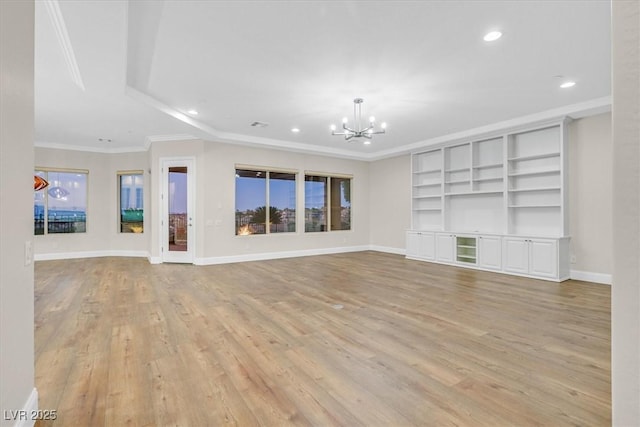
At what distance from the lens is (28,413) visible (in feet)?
5.35

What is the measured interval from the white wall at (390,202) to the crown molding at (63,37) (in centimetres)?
742

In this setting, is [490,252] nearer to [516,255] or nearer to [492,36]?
[516,255]

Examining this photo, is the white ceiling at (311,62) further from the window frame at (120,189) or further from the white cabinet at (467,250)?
the white cabinet at (467,250)

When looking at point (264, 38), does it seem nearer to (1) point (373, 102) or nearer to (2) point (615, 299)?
(1) point (373, 102)

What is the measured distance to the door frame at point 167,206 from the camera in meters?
6.97

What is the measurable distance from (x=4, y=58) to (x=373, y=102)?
4518 mm

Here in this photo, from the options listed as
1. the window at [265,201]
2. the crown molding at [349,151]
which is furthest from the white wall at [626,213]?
the window at [265,201]

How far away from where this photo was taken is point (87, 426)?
171 centimetres

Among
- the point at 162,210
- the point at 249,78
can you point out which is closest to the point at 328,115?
the point at 249,78

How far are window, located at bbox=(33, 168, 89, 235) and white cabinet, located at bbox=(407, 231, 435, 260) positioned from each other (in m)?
8.69

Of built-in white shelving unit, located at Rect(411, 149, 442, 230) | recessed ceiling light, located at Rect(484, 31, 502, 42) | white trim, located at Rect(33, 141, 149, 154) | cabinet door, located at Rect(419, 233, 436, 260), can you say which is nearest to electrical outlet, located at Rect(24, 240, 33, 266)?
recessed ceiling light, located at Rect(484, 31, 502, 42)

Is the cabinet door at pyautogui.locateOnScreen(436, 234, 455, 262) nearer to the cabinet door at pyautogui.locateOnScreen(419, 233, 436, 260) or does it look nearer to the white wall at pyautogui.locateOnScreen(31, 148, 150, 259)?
the cabinet door at pyautogui.locateOnScreen(419, 233, 436, 260)

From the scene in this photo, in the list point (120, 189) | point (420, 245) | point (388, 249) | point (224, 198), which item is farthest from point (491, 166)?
point (120, 189)

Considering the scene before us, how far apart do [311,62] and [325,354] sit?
3.27m
